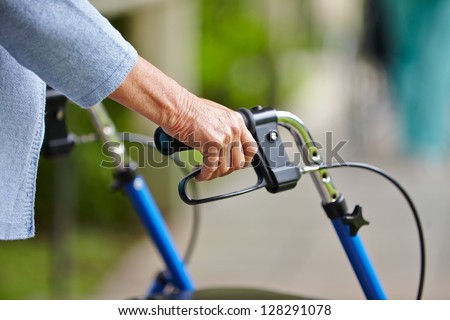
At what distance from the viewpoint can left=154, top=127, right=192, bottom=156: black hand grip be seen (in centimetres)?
190

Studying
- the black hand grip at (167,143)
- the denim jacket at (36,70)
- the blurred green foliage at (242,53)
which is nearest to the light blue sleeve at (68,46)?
the denim jacket at (36,70)

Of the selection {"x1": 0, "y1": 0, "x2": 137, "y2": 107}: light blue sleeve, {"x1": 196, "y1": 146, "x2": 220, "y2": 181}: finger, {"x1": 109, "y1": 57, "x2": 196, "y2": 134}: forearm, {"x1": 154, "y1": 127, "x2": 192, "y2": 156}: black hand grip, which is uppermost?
{"x1": 0, "y1": 0, "x2": 137, "y2": 107}: light blue sleeve

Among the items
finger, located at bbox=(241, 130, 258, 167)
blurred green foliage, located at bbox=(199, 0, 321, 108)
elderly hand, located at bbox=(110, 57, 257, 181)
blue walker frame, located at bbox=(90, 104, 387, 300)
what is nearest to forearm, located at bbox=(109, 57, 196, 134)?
elderly hand, located at bbox=(110, 57, 257, 181)

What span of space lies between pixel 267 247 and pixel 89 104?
4661 millimetres

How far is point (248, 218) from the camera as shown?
7.21 m

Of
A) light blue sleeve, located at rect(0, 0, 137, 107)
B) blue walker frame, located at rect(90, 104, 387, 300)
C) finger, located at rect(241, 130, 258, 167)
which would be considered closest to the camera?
light blue sleeve, located at rect(0, 0, 137, 107)

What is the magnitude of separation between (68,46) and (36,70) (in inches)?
3.2

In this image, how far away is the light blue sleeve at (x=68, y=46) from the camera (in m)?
1.63

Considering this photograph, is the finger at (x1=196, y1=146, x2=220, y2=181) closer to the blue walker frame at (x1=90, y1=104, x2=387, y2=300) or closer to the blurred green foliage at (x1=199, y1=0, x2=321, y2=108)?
the blue walker frame at (x1=90, y1=104, x2=387, y2=300)

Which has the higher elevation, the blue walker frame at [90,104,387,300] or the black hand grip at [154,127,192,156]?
the black hand grip at [154,127,192,156]

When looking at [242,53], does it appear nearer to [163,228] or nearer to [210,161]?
[163,228]

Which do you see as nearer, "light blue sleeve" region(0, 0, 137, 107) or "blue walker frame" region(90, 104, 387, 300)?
"light blue sleeve" region(0, 0, 137, 107)

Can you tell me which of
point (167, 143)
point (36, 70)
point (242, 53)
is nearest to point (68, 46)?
point (36, 70)

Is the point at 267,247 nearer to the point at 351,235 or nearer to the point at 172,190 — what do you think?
the point at 172,190
